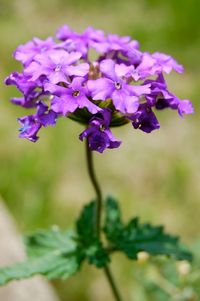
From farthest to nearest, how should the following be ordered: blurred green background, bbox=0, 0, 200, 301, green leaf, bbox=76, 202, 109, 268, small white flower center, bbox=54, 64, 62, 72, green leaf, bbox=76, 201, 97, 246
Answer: blurred green background, bbox=0, 0, 200, 301
green leaf, bbox=76, 201, 97, 246
green leaf, bbox=76, 202, 109, 268
small white flower center, bbox=54, 64, 62, 72

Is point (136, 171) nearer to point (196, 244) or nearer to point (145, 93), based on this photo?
point (196, 244)

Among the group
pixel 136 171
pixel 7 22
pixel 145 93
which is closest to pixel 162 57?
pixel 145 93

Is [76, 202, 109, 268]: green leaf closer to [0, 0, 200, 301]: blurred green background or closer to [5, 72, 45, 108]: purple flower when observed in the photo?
[5, 72, 45, 108]: purple flower

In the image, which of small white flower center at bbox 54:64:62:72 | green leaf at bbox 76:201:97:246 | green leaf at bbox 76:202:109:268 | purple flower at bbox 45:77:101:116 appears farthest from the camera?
green leaf at bbox 76:201:97:246

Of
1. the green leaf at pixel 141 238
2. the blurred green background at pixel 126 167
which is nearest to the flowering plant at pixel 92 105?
the green leaf at pixel 141 238

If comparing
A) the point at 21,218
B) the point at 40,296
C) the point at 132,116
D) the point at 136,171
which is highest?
the point at 136,171

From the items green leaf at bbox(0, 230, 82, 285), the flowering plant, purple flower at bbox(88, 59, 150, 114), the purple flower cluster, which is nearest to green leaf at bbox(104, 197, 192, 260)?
the flowering plant
